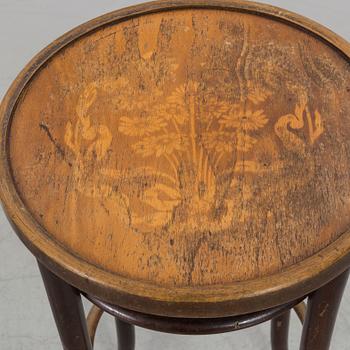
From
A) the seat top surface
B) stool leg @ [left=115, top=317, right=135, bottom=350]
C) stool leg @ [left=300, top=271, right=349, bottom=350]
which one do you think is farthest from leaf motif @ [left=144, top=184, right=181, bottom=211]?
stool leg @ [left=115, top=317, right=135, bottom=350]

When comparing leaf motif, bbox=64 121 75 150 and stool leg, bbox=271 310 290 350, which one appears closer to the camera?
leaf motif, bbox=64 121 75 150

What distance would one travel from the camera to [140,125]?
1156 mm

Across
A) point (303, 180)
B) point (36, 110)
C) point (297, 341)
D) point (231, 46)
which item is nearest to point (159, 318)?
point (303, 180)

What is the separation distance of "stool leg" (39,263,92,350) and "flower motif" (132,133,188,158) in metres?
0.24

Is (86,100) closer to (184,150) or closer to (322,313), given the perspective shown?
(184,150)

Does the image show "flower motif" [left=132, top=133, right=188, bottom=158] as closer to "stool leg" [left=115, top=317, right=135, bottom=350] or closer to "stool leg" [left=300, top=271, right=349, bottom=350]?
"stool leg" [left=300, top=271, right=349, bottom=350]

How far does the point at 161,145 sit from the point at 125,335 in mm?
624

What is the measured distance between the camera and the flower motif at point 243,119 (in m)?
1.14

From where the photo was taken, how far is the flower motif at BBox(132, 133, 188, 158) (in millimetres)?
1109

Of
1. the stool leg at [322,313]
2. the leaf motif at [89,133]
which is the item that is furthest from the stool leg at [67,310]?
the stool leg at [322,313]

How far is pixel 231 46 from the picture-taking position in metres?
1.29

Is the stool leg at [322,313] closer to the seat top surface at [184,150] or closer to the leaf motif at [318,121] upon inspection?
the seat top surface at [184,150]

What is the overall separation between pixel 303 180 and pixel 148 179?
0.77 feet

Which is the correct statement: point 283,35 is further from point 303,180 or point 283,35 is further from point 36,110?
point 36,110
